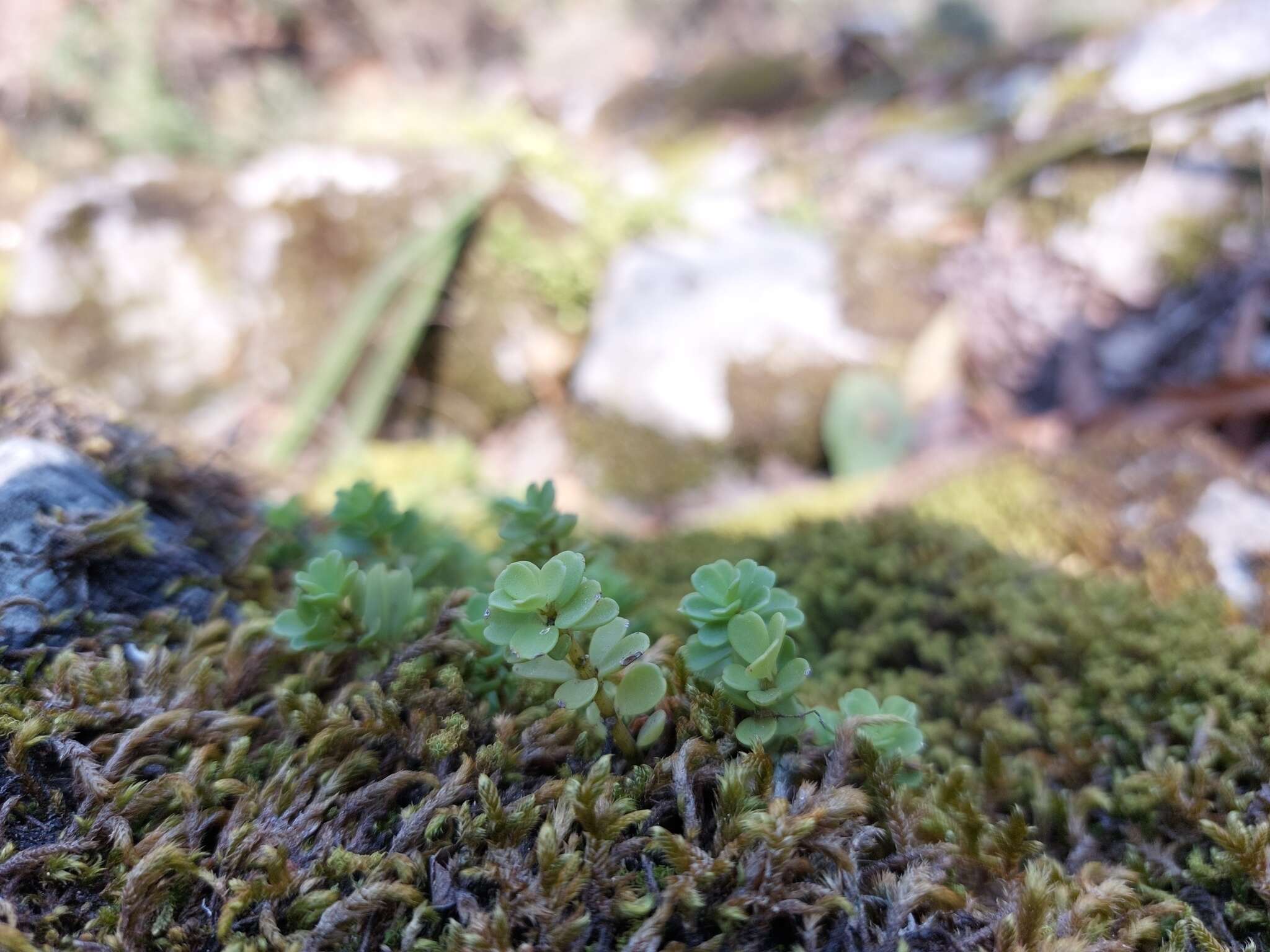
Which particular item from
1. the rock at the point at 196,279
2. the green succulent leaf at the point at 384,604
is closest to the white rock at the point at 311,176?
the rock at the point at 196,279

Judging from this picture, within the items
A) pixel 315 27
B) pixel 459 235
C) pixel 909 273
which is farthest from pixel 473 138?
pixel 315 27

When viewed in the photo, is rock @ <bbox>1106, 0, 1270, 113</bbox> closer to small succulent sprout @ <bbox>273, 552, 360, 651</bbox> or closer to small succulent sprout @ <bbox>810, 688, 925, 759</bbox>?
small succulent sprout @ <bbox>810, 688, 925, 759</bbox>

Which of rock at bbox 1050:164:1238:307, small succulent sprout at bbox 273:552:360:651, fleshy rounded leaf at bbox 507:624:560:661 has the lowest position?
small succulent sprout at bbox 273:552:360:651

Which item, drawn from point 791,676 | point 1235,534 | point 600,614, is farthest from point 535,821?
point 1235,534

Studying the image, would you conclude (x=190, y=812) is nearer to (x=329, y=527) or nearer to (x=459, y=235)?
(x=329, y=527)

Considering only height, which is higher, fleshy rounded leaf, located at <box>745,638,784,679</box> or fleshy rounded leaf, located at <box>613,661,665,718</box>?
fleshy rounded leaf, located at <box>745,638,784,679</box>

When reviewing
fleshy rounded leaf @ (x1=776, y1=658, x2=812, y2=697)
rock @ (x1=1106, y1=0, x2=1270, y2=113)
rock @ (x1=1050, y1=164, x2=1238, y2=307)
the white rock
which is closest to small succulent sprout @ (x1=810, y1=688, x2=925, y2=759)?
fleshy rounded leaf @ (x1=776, y1=658, x2=812, y2=697)
